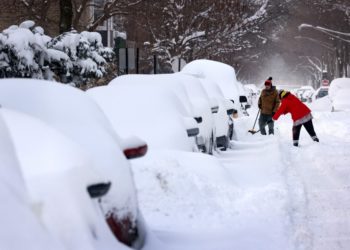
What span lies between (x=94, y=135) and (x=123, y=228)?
63 centimetres

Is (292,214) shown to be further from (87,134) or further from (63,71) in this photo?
(63,71)

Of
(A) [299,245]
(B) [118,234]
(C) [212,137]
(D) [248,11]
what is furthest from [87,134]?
(D) [248,11]

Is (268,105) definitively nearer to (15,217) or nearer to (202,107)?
(202,107)

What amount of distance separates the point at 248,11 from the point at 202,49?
3341mm

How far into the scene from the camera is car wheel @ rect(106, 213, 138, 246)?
14.4ft

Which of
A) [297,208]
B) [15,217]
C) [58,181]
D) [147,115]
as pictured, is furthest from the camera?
[147,115]

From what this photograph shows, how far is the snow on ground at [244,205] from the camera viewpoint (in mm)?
6703

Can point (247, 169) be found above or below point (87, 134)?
below

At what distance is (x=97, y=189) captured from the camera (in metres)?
3.56

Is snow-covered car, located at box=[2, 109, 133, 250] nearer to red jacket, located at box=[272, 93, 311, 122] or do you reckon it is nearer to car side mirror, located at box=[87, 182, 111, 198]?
car side mirror, located at box=[87, 182, 111, 198]

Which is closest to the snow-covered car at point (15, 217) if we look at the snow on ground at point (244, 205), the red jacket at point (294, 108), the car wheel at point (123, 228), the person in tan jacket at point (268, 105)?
the car wheel at point (123, 228)

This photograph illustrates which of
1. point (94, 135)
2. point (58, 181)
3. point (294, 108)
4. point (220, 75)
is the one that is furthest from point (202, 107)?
point (220, 75)

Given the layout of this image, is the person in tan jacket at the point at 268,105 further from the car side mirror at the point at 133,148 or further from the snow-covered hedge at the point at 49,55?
the car side mirror at the point at 133,148

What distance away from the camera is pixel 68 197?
3.29 metres
